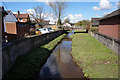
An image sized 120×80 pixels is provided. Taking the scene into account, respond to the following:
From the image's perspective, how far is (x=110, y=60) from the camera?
23.4 ft

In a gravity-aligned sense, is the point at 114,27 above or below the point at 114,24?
below

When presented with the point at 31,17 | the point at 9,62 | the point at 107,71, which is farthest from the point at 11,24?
the point at 31,17

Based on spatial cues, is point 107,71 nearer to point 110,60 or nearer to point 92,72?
point 92,72

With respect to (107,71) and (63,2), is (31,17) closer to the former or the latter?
(63,2)

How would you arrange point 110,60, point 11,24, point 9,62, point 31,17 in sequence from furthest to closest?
point 31,17, point 11,24, point 110,60, point 9,62

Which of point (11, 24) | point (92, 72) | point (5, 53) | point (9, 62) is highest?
point (11, 24)

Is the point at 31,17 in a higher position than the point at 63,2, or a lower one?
lower

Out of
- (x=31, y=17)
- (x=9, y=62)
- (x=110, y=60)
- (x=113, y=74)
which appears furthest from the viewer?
(x=31, y=17)

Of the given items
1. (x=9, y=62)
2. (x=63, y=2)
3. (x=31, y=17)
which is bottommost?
(x=9, y=62)

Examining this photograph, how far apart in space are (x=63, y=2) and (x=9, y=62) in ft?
116

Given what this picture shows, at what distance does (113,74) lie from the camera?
17.0 ft

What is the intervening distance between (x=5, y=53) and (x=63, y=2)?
1399 inches

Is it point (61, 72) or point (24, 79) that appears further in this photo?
point (61, 72)

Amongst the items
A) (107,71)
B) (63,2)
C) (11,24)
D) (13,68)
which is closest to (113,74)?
(107,71)
